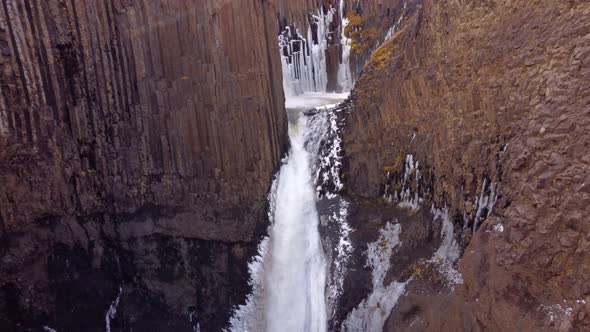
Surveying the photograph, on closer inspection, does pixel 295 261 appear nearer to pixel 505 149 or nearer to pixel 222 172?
pixel 222 172

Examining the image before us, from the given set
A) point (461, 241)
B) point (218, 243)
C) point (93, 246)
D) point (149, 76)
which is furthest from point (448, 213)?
point (93, 246)

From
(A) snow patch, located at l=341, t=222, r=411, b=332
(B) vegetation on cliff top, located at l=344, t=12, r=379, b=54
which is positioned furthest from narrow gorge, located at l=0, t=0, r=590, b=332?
(B) vegetation on cliff top, located at l=344, t=12, r=379, b=54

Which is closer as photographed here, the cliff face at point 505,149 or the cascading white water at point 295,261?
the cliff face at point 505,149

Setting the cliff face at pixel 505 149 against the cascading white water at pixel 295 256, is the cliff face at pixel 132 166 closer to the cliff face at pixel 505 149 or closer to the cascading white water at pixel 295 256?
the cascading white water at pixel 295 256

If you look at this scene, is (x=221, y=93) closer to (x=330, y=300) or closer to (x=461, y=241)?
(x=330, y=300)

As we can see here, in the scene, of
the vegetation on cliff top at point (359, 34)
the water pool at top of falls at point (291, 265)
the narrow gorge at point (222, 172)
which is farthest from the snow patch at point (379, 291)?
the vegetation on cliff top at point (359, 34)

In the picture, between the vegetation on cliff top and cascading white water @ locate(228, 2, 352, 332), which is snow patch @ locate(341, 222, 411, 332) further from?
the vegetation on cliff top
